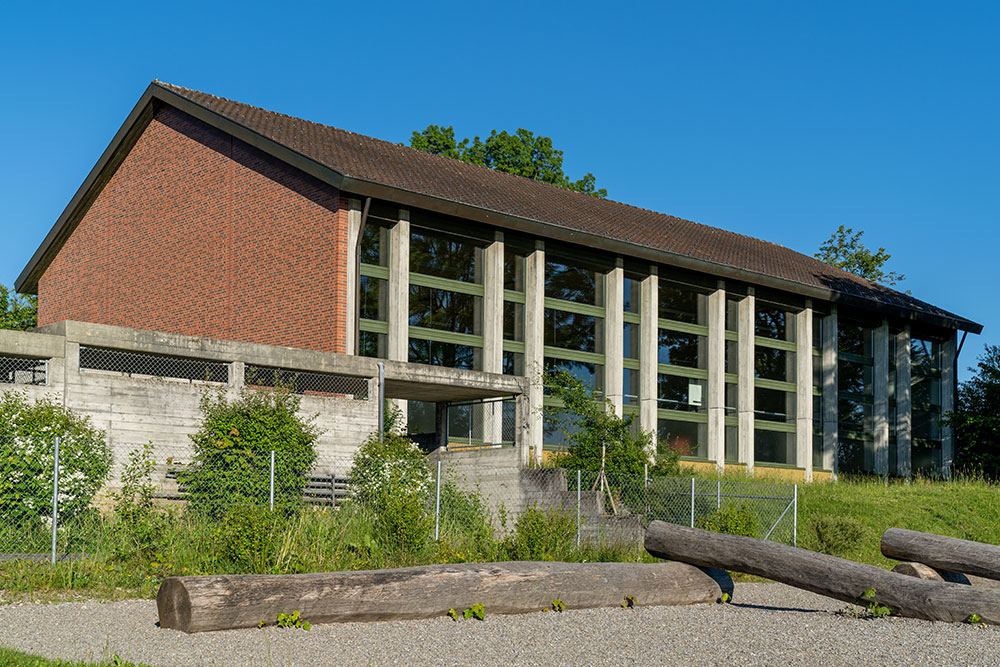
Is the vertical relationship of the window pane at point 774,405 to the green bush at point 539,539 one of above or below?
above

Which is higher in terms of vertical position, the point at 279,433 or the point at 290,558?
the point at 279,433

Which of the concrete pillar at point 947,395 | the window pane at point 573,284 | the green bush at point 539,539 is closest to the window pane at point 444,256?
the window pane at point 573,284

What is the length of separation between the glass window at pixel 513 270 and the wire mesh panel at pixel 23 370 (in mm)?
15309

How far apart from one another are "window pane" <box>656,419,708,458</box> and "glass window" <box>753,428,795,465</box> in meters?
2.53

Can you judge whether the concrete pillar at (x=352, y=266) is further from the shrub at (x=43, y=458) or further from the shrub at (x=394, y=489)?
the shrub at (x=43, y=458)

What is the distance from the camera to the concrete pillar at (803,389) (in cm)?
3853

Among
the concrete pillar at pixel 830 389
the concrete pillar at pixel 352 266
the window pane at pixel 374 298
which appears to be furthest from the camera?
the concrete pillar at pixel 830 389

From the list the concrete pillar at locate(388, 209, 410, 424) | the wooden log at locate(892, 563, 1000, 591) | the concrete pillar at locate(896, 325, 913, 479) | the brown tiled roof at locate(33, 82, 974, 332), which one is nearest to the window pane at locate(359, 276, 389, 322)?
the concrete pillar at locate(388, 209, 410, 424)

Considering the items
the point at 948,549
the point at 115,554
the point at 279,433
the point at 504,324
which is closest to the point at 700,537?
the point at 948,549

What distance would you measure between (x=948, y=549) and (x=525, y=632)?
6.49 meters

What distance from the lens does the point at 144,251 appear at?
31891 millimetres

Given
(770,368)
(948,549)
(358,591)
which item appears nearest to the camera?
(358,591)

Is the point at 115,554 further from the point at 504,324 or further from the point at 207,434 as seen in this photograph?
the point at 504,324

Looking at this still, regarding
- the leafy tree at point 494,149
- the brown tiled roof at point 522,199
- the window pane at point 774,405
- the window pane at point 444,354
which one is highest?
the leafy tree at point 494,149
